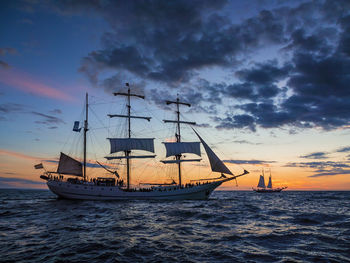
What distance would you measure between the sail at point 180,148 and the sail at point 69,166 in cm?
2210

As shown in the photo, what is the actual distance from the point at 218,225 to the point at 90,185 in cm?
3783

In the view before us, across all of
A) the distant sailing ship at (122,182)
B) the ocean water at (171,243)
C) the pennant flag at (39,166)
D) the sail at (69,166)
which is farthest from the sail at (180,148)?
the ocean water at (171,243)

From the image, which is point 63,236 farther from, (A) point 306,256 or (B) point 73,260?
(A) point 306,256

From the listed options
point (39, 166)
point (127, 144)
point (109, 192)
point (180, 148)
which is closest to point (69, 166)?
point (39, 166)

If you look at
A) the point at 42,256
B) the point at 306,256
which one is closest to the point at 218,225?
the point at 306,256

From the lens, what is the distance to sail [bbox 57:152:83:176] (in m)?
52.1

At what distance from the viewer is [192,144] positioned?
6506 centimetres

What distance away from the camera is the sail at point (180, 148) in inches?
2485

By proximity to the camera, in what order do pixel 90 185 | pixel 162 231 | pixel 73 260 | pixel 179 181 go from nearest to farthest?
pixel 73 260
pixel 162 231
pixel 90 185
pixel 179 181

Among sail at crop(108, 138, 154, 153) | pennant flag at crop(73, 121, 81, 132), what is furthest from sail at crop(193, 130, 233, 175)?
pennant flag at crop(73, 121, 81, 132)

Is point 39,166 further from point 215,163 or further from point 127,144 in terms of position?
point 215,163

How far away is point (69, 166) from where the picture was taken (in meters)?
53.0

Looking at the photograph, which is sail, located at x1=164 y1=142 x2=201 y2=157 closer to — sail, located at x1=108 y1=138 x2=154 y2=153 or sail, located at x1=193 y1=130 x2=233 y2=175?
sail, located at x1=108 y1=138 x2=154 y2=153

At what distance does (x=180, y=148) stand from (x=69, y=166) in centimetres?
2752
